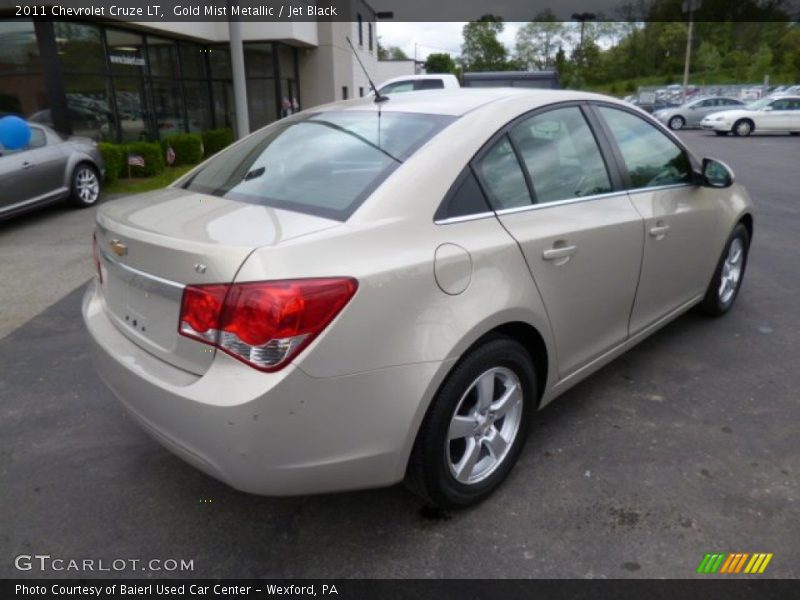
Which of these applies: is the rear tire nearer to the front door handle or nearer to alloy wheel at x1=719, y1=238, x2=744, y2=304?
alloy wheel at x1=719, y1=238, x2=744, y2=304

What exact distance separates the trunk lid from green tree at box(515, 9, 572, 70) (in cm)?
7136

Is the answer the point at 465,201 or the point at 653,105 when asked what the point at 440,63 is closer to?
the point at 653,105

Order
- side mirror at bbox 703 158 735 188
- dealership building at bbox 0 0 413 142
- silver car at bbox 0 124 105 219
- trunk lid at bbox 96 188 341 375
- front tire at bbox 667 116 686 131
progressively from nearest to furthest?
trunk lid at bbox 96 188 341 375 → side mirror at bbox 703 158 735 188 → silver car at bbox 0 124 105 219 → dealership building at bbox 0 0 413 142 → front tire at bbox 667 116 686 131

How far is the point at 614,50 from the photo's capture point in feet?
227

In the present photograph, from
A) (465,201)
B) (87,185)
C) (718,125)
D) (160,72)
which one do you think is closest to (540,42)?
(718,125)

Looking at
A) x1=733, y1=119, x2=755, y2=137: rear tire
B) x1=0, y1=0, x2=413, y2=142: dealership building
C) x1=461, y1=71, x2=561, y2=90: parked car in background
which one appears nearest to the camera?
x1=0, y1=0, x2=413, y2=142: dealership building

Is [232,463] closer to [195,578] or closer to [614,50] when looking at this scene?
[195,578]

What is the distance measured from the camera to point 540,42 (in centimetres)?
7194

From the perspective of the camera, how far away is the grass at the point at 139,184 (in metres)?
11.0

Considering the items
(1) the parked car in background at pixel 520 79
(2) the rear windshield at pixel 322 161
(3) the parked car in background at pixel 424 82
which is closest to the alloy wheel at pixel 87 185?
(3) the parked car in background at pixel 424 82

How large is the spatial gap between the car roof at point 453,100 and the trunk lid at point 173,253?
92cm

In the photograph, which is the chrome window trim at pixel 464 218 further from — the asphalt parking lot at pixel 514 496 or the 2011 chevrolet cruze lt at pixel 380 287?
the asphalt parking lot at pixel 514 496

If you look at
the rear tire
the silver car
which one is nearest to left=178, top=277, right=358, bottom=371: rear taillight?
the silver car

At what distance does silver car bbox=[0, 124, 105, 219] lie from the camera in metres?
7.80
